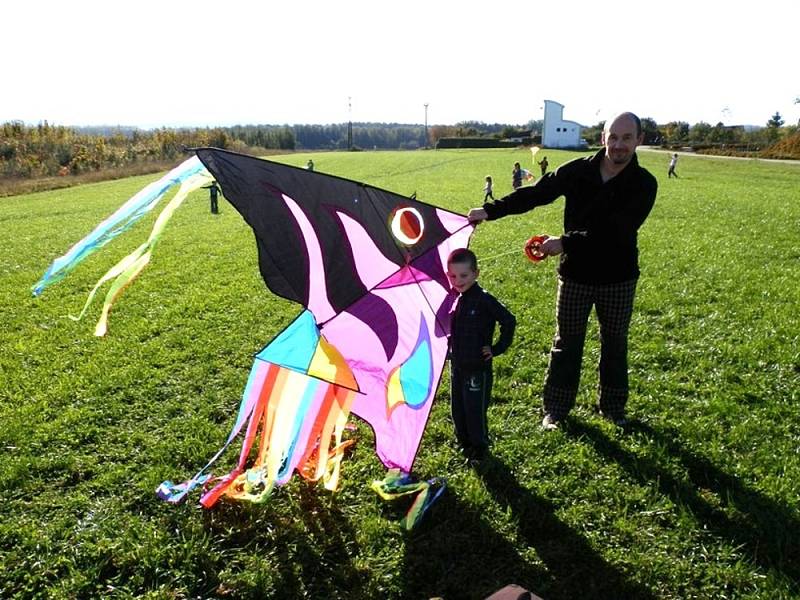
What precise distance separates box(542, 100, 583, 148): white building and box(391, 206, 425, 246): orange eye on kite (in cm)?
6710

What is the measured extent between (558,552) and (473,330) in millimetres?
1204

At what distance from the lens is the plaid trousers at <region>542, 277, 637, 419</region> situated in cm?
359

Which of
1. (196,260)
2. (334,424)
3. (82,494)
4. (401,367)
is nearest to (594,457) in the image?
(401,367)

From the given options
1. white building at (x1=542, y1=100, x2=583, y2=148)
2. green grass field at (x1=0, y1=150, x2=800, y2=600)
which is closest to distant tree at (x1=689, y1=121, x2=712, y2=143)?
white building at (x1=542, y1=100, x2=583, y2=148)

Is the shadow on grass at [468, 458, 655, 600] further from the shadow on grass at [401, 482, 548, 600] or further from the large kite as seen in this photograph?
the large kite

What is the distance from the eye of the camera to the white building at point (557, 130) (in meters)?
65.6

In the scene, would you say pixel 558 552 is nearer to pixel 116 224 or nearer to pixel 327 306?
pixel 327 306

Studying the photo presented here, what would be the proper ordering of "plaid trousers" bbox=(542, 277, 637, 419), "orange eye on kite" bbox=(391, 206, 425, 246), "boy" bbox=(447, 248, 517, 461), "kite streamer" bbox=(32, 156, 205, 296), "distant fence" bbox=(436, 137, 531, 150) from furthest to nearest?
"distant fence" bbox=(436, 137, 531, 150) < "plaid trousers" bbox=(542, 277, 637, 419) < "boy" bbox=(447, 248, 517, 461) < "orange eye on kite" bbox=(391, 206, 425, 246) < "kite streamer" bbox=(32, 156, 205, 296)

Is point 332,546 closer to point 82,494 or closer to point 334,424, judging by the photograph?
point 334,424

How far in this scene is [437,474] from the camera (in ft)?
11.4

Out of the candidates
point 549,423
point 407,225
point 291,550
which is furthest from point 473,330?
point 291,550

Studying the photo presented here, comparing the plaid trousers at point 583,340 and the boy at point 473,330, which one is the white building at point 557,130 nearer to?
the plaid trousers at point 583,340

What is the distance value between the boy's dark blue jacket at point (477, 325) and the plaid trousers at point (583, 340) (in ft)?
1.99

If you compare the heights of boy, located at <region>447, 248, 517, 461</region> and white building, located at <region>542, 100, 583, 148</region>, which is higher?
white building, located at <region>542, 100, 583, 148</region>
